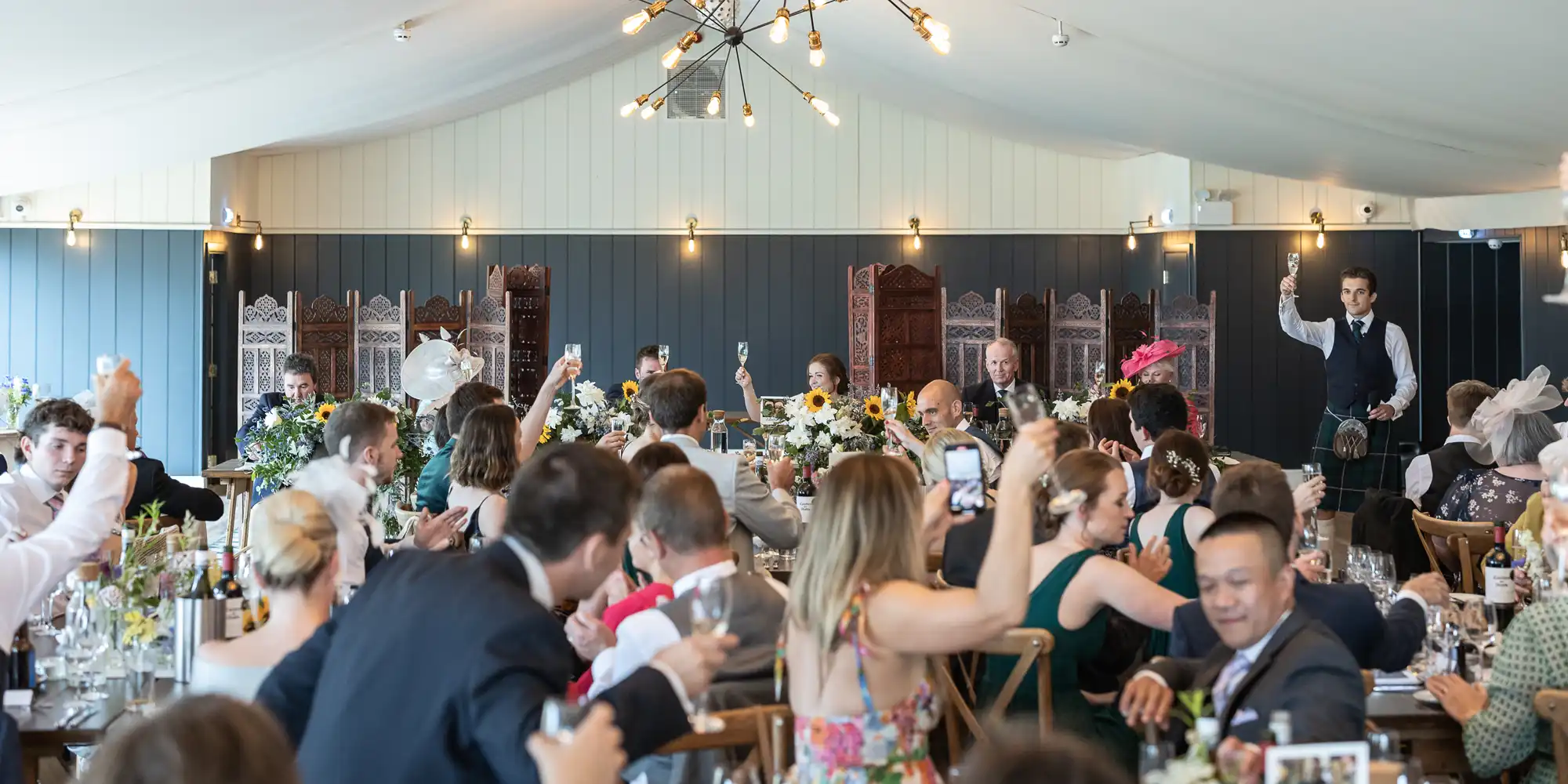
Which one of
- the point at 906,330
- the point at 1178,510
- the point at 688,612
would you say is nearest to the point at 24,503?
the point at 688,612

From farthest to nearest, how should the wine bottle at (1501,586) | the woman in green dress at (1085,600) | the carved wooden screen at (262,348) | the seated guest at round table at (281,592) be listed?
1. the carved wooden screen at (262,348)
2. the wine bottle at (1501,586)
3. the woman in green dress at (1085,600)
4. the seated guest at round table at (281,592)

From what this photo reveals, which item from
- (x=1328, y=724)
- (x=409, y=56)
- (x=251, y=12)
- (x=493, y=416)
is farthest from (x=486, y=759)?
(x=409, y=56)

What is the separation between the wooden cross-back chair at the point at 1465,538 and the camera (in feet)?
17.0

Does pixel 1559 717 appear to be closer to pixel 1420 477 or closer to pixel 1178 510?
pixel 1178 510

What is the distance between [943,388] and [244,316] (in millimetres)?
6920

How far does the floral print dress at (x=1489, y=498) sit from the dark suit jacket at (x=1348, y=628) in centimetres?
244

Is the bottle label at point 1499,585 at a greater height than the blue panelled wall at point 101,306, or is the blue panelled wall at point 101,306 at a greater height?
the blue panelled wall at point 101,306

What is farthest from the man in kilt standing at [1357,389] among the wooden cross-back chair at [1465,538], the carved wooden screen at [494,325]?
the carved wooden screen at [494,325]

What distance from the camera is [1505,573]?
4102 millimetres

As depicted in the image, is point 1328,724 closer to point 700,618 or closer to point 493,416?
point 700,618

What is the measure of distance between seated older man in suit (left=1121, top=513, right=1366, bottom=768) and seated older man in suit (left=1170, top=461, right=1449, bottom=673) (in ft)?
0.87

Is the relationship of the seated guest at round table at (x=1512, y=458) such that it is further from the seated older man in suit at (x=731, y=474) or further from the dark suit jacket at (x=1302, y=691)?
the dark suit jacket at (x=1302, y=691)

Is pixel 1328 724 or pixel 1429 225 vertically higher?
pixel 1429 225

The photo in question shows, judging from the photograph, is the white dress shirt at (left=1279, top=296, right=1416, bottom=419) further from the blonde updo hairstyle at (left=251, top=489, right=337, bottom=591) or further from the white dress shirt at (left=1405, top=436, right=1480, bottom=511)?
the blonde updo hairstyle at (left=251, top=489, right=337, bottom=591)
